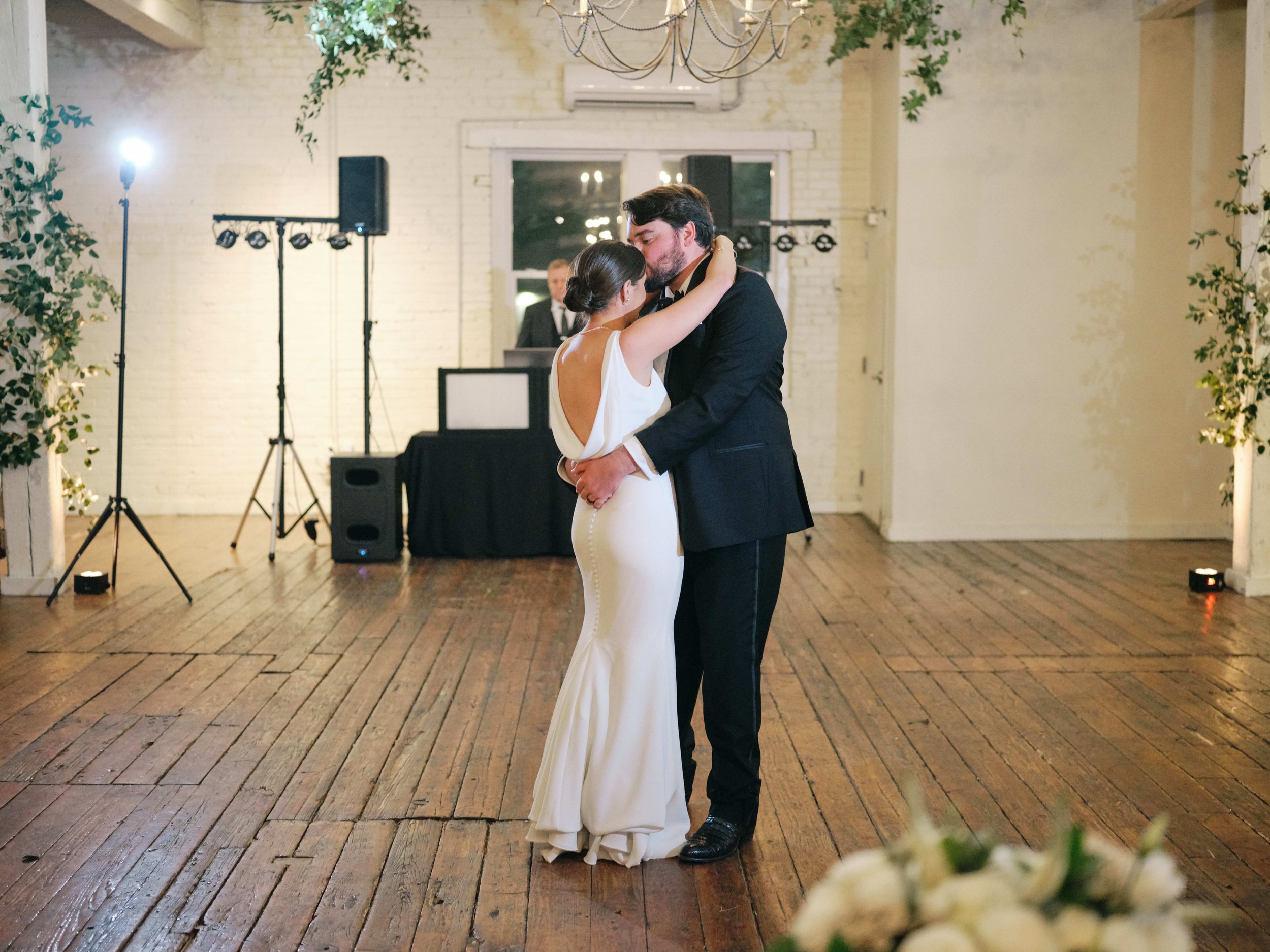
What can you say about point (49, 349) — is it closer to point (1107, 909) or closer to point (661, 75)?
point (661, 75)

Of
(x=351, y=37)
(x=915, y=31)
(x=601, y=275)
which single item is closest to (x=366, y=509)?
(x=351, y=37)

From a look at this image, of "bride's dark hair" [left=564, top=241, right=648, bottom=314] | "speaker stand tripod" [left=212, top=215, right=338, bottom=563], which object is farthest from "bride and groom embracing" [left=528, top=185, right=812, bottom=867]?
"speaker stand tripod" [left=212, top=215, right=338, bottom=563]

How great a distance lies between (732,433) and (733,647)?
49cm

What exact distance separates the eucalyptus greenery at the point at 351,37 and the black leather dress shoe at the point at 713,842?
5.14 meters

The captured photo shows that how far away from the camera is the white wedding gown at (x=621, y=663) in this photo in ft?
8.39

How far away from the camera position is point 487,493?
6773mm

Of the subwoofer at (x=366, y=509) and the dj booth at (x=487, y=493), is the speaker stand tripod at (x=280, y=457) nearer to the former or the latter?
the subwoofer at (x=366, y=509)

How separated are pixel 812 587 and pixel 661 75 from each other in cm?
410

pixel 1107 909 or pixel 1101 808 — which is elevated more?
pixel 1107 909

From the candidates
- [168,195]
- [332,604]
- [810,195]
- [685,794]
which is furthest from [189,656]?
[810,195]

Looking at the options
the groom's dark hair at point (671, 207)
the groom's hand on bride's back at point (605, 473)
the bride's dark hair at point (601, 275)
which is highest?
the groom's dark hair at point (671, 207)

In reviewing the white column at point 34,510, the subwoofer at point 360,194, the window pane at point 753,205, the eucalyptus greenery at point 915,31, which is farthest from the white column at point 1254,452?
the white column at point 34,510

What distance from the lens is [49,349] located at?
220 inches

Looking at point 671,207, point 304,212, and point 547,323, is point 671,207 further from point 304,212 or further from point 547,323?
point 304,212
